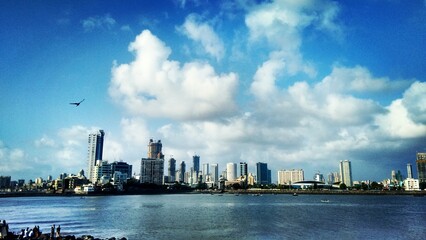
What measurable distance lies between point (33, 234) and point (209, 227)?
101 ft

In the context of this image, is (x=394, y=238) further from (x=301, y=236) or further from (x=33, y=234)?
(x=33, y=234)

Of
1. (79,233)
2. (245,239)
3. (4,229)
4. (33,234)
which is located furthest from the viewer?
(79,233)

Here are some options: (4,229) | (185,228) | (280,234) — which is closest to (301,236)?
(280,234)

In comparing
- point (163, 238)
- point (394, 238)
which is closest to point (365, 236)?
point (394, 238)

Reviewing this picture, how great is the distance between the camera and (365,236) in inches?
2127

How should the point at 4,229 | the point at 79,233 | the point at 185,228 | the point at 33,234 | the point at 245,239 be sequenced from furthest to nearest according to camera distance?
1. the point at 185,228
2. the point at 79,233
3. the point at 245,239
4. the point at 33,234
5. the point at 4,229

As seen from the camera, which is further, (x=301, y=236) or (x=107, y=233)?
(x=107, y=233)

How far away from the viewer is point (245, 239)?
5075 centimetres

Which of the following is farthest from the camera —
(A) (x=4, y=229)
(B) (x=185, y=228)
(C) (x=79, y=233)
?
(B) (x=185, y=228)

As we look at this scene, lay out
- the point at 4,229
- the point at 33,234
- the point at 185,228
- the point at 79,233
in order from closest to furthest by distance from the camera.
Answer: the point at 4,229 < the point at 33,234 < the point at 79,233 < the point at 185,228

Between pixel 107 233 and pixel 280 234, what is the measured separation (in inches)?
1176

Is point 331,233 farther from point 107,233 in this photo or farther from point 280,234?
point 107,233

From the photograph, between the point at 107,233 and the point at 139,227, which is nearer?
the point at 107,233

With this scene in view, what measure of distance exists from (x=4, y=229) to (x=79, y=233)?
54.4 feet
